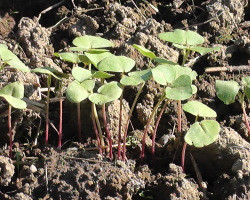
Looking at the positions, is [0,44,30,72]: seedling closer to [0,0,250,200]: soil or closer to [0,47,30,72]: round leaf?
[0,47,30,72]: round leaf

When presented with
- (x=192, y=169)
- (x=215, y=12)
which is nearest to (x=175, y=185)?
(x=192, y=169)

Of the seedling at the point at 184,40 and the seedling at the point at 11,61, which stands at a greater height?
the seedling at the point at 184,40

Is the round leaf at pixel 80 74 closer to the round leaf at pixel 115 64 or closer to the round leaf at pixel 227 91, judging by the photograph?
the round leaf at pixel 115 64

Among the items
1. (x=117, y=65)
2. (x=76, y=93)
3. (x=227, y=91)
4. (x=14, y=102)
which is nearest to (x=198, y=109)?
(x=227, y=91)

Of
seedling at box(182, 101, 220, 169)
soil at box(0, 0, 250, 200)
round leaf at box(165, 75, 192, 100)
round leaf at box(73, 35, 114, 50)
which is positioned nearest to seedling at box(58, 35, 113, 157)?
round leaf at box(73, 35, 114, 50)

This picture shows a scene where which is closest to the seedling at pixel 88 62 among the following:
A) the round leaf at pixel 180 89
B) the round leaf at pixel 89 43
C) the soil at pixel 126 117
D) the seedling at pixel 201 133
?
the round leaf at pixel 89 43

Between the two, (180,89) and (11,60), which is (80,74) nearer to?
(11,60)
